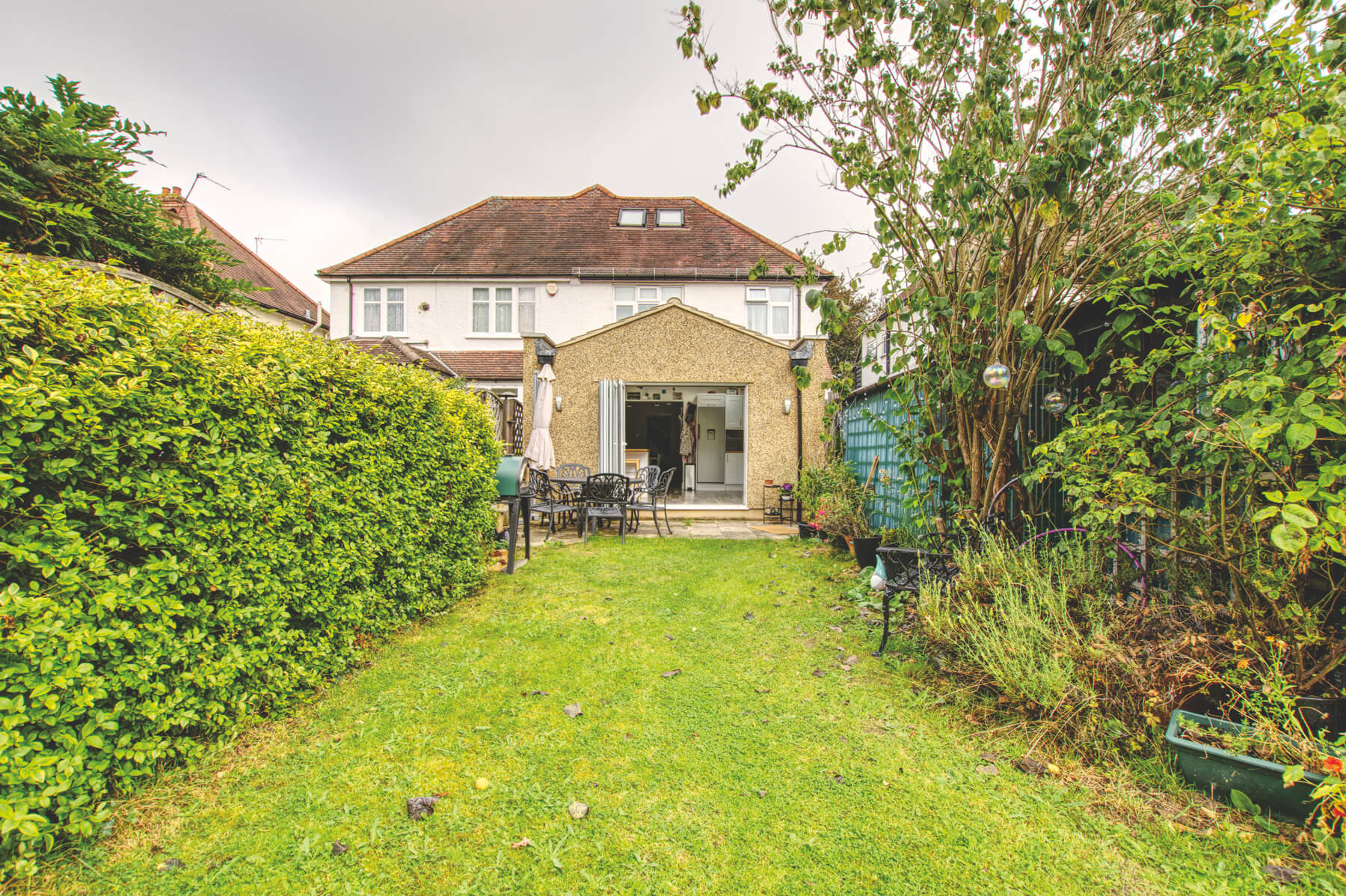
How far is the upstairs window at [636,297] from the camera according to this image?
1497 centimetres

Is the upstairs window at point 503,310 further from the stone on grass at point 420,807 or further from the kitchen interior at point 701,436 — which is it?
the stone on grass at point 420,807

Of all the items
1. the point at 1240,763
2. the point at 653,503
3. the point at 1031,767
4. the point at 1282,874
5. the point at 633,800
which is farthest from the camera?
the point at 653,503

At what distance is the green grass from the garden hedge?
32 cm

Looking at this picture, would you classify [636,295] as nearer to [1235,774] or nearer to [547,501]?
[547,501]

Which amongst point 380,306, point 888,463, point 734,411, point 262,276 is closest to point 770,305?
point 734,411

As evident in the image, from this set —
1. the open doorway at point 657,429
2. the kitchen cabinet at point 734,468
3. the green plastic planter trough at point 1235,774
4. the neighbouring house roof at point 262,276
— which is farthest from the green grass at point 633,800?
the neighbouring house roof at point 262,276

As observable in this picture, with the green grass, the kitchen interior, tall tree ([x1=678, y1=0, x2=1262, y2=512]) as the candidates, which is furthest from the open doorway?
the green grass

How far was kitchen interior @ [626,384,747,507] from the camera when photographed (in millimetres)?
15414

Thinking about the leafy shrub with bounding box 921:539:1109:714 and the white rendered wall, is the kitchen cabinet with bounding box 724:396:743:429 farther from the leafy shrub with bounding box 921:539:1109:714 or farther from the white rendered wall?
the leafy shrub with bounding box 921:539:1109:714

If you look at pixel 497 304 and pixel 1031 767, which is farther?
pixel 497 304

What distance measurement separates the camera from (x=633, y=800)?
87.4 inches

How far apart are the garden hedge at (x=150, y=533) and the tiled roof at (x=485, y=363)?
11.5 meters

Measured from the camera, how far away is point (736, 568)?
20.6ft

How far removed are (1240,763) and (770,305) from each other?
45.7 feet
